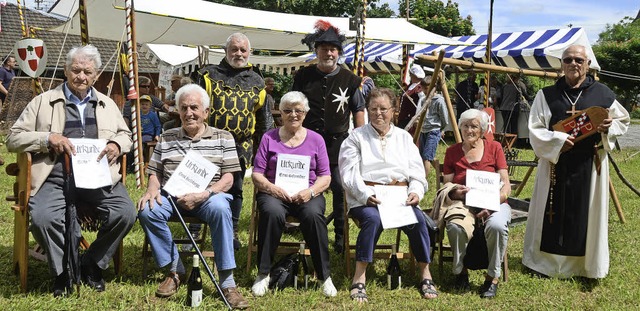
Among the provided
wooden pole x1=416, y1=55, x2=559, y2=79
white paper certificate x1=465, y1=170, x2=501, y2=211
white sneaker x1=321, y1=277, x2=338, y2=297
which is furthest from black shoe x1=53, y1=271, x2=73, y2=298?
wooden pole x1=416, y1=55, x2=559, y2=79

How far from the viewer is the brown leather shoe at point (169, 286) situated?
3.94 meters

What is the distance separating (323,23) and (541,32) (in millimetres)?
11248

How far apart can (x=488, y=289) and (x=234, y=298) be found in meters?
1.73

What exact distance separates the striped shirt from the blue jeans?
9.1 inches

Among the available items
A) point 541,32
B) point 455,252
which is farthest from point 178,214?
point 541,32

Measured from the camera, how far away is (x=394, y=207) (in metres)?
4.20

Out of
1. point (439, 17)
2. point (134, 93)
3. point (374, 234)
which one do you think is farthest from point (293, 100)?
point (439, 17)

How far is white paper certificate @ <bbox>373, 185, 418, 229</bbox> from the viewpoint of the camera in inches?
163

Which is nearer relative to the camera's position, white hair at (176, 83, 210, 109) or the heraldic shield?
white hair at (176, 83, 210, 109)

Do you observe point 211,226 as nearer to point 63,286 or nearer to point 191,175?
point 191,175

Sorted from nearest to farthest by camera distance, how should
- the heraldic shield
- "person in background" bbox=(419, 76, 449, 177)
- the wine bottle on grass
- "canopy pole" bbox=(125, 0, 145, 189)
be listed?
1. the wine bottle on grass
2. "canopy pole" bbox=(125, 0, 145, 189)
3. "person in background" bbox=(419, 76, 449, 177)
4. the heraldic shield

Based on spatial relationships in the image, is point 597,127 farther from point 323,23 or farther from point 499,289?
point 323,23

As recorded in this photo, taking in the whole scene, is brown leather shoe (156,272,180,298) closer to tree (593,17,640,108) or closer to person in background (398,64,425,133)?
person in background (398,64,425,133)

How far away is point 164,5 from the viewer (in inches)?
400
